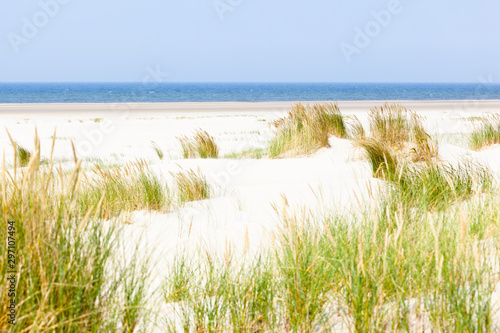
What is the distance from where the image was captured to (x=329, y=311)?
2.15 m

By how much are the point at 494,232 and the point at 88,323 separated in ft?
7.55

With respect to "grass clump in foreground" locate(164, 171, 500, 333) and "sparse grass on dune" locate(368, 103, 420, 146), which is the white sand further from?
"sparse grass on dune" locate(368, 103, 420, 146)

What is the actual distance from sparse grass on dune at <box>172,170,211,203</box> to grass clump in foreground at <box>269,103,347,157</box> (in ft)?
9.89

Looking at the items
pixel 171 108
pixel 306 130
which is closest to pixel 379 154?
pixel 306 130

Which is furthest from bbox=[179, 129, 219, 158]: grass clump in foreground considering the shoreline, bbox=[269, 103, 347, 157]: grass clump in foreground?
the shoreline

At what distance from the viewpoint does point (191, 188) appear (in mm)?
4992

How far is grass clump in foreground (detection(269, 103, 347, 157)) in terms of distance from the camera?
7926mm

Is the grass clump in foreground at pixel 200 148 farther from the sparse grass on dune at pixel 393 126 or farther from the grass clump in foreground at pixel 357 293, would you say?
the grass clump in foreground at pixel 357 293

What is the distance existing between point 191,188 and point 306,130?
352 centimetres

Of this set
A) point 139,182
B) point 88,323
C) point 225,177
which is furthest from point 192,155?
point 88,323

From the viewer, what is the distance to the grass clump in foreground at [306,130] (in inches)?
312

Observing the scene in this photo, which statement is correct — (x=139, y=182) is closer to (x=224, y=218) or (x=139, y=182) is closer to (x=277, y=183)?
(x=224, y=218)

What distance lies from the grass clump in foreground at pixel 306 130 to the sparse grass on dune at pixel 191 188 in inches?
119

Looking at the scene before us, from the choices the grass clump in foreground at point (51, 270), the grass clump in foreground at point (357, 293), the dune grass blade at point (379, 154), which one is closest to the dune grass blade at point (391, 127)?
the dune grass blade at point (379, 154)
